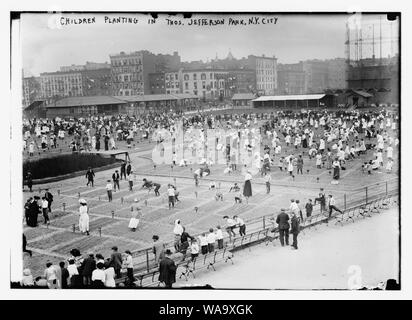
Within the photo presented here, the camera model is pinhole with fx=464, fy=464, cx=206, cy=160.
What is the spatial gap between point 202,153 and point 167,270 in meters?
5.10

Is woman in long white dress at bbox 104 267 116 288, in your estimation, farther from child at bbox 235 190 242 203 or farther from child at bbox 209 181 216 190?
child at bbox 209 181 216 190

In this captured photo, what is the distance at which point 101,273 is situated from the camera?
9320 mm

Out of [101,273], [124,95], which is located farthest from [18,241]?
[124,95]

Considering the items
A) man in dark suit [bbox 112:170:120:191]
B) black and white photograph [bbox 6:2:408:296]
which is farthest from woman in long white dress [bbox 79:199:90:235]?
man in dark suit [bbox 112:170:120:191]

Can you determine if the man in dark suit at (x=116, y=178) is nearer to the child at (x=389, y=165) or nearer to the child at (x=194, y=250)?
the child at (x=194, y=250)

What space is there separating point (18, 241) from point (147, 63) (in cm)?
553

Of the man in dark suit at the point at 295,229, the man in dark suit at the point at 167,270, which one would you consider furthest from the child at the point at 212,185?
the man in dark suit at the point at 167,270

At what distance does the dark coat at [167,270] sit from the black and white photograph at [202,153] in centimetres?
2

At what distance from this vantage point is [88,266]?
962cm

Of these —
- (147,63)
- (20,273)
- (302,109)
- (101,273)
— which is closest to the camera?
(101,273)

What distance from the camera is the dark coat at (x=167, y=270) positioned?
945 cm

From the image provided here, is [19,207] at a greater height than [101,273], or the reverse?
[19,207]

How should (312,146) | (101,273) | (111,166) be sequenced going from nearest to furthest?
(101,273) → (111,166) → (312,146)
